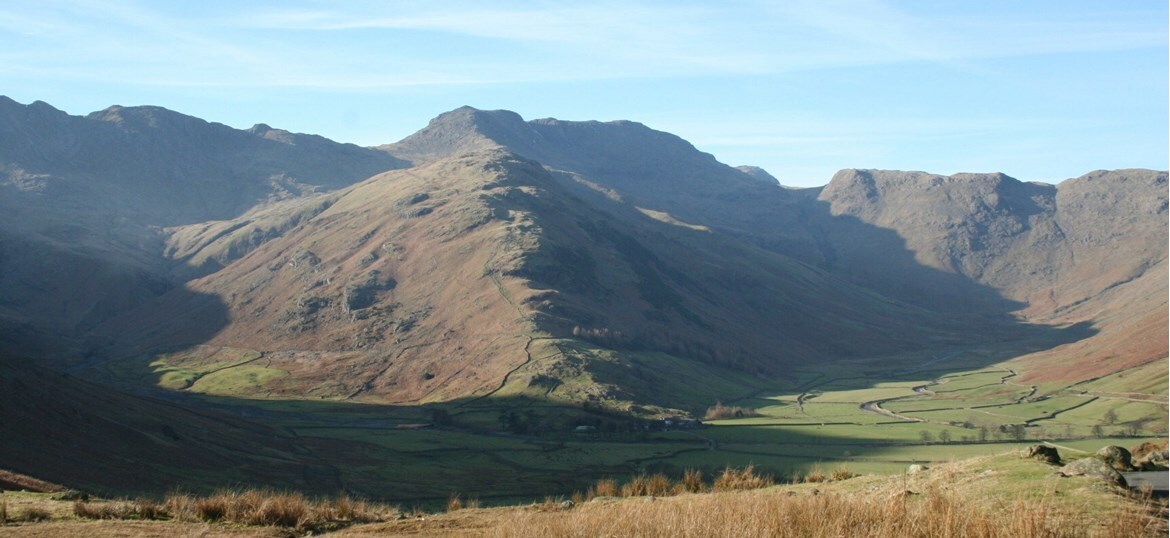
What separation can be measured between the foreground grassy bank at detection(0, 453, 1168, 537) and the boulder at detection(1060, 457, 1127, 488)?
1.49 ft

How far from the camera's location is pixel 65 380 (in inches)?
4183

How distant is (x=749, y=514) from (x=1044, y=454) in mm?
Result: 11686

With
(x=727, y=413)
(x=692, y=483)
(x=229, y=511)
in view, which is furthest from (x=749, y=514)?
(x=727, y=413)

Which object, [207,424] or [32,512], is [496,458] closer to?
[207,424]

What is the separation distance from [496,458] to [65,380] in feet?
168

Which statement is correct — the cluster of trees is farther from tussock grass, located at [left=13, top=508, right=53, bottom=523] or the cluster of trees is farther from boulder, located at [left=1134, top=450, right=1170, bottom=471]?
tussock grass, located at [left=13, top=508, right=53, bottom=523]

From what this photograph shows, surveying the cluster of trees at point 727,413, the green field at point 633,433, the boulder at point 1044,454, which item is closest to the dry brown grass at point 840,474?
the boulder at point 1044,454

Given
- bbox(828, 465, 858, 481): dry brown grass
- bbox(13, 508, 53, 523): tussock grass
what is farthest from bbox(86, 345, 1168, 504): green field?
bbox(13, 508, 53, 523): tussock grass

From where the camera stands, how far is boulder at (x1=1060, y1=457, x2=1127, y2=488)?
22.6 m

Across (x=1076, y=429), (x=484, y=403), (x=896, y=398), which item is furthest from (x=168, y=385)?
(x=1076, y=429)

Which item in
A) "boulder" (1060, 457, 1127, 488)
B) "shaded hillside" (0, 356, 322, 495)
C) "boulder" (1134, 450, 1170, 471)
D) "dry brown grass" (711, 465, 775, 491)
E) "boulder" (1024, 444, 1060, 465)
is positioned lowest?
"shaded hillside" (0, 356, 322, 495)

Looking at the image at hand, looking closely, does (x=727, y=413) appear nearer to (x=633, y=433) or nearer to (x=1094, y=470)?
(x=633, y=433)

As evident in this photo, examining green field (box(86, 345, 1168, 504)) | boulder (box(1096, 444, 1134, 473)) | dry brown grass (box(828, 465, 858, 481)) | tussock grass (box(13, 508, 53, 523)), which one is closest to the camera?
tussock grass (box(13, 508, 53, 523))

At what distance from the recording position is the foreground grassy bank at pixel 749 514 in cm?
1775
